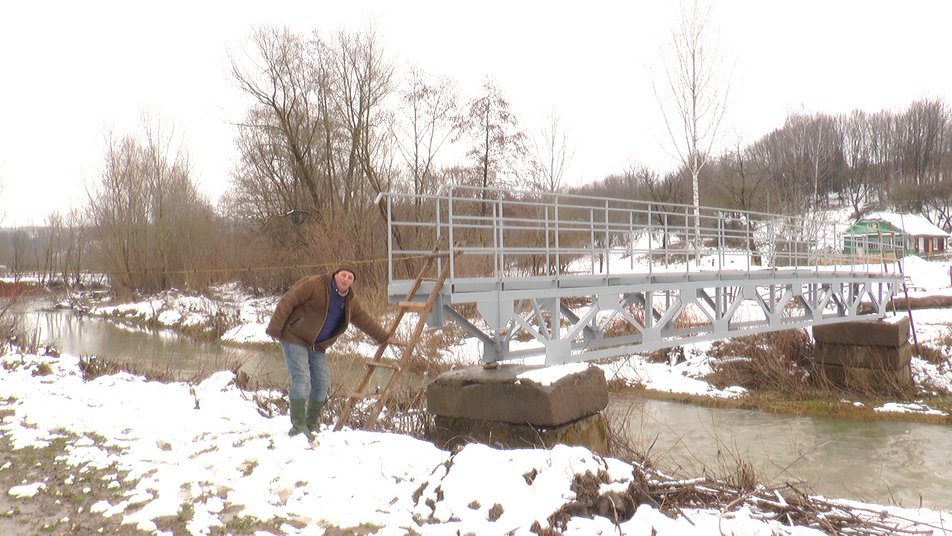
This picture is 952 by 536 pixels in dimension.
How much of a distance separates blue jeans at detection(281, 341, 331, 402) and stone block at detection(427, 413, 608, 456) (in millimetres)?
1173

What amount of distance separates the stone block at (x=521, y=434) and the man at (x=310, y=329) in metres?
1.22

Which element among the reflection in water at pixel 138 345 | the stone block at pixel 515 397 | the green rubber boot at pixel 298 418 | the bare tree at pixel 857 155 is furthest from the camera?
the bare tree at pixel 857 155

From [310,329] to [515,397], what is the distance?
1.96 meters

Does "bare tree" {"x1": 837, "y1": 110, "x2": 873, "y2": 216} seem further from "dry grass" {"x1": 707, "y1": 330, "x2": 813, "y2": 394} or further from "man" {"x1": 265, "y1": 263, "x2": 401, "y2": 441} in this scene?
"man" {"x1": 265, "y1": 263, "x2": 401, "y2": 441}

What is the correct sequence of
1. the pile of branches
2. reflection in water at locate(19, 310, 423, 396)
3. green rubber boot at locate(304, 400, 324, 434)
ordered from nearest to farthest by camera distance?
1. the pile of branches
2. green rubber boot at locate(304, 400, 324, 434)
3. reflection in water at locate(19, 310, 423, 396)

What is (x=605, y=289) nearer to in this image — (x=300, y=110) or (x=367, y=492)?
(x=367, y=492)

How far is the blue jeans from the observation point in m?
6.02

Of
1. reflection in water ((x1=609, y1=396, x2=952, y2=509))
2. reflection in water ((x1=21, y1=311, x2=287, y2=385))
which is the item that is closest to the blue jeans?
reflection in water ((x1=609, y1=396, x2=952, y2=509))

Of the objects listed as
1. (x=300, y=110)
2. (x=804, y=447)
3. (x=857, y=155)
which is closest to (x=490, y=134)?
(x=300, y=110)

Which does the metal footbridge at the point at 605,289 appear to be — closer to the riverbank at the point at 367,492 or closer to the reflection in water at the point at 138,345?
the riverbank at the point at 367,492

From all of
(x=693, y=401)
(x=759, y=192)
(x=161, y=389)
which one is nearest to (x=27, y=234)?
(x=161, y=389)

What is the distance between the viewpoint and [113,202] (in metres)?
34.6

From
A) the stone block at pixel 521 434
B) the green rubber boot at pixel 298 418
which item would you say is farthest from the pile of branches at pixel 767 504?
the green rubber boot at pixel 298 418

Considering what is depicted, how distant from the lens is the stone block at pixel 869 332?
1450 centimetres
